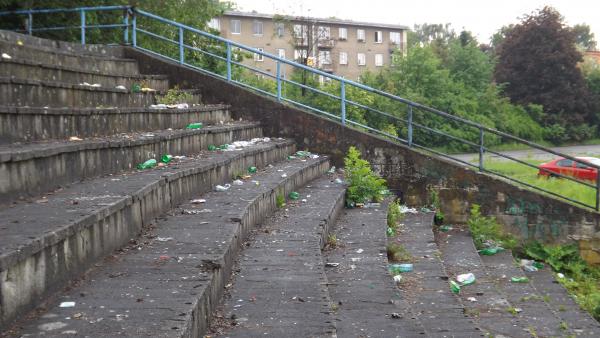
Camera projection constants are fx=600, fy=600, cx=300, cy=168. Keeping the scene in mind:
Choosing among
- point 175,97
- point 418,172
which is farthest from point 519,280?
point 175,97

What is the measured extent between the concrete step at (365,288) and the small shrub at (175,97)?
3.93m

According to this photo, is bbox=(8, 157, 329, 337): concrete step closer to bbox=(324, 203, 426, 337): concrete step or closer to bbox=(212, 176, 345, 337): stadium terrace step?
bbox=(212, 176, 345, 337): stadium terrace step

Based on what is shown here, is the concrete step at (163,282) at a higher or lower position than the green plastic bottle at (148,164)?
lower

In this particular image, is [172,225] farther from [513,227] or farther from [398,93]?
[398,93]

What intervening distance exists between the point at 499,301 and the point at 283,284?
109 inches

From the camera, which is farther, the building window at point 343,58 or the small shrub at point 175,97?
the building window at point 343,58

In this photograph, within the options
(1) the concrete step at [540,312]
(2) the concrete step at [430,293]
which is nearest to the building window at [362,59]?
(2) the concrete step at [430,293]

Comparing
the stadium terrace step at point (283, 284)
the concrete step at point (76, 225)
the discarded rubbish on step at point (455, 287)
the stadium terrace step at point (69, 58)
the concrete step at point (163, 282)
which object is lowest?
the discarded rubbish on step at point (455, 287)

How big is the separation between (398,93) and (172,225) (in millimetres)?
29783

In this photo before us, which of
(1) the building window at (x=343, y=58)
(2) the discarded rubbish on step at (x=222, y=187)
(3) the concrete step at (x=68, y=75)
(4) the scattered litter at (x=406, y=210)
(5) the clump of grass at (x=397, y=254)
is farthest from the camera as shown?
(1) the building window at (x=343, y=58)

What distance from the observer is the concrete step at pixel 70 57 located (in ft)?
24.6

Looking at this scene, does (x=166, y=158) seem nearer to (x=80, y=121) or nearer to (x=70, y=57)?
(x=80, y=121)

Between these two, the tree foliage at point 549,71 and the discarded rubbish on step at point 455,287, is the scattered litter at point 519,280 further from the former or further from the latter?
the tree foliage at point 549,71

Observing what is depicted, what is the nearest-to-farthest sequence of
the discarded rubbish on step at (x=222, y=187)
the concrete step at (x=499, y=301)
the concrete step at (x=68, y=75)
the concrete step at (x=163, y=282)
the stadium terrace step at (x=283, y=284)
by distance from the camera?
1. the concrete step at (x=163, y=282)
2. the stadium terrace step at (x=283, y=284)
3. the concrete step at (x=499, y=301)
4. the discarded rubbish on step at (x=222, y=187)
5. the concrete step at (x=68, y=75)
